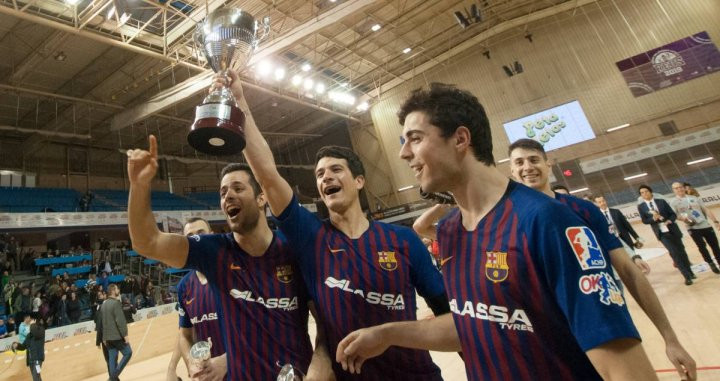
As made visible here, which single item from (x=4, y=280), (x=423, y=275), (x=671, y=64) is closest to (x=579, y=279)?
(x=423, y=275)

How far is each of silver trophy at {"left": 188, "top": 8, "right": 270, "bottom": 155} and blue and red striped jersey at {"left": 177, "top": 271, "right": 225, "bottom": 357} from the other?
1.37 meters

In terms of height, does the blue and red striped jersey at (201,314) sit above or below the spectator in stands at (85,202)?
below

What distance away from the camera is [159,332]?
9.32 m

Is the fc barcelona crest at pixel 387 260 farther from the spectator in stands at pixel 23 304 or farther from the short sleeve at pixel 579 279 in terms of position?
the spectator in stands at pixel 23 304

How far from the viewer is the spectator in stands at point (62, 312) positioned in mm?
10125

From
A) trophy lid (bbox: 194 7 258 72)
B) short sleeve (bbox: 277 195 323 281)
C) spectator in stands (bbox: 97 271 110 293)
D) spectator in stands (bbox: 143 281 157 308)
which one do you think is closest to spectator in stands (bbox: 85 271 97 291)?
spectator in stands (bbox: 97 271 110 293)

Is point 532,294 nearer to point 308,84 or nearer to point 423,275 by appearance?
point 423,275

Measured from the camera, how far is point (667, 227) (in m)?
5.78

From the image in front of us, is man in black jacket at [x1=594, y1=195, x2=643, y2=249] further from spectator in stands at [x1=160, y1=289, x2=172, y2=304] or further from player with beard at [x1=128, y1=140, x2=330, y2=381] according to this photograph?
spectator in stands at [x1=160, y1=289, x2=172, y2=304]

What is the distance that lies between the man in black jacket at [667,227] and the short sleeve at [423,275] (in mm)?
5912

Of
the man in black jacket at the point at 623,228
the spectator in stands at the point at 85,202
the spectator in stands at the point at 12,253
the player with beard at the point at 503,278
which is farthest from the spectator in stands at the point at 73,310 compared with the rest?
the man in black jacket at the point at 623,228

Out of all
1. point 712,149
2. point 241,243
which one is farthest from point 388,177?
point 241,243

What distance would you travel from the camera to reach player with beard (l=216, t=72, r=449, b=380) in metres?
1.67

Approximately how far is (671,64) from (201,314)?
67.4 feet
